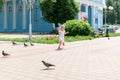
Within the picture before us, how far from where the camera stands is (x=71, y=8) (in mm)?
46531

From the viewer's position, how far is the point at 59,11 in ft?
152

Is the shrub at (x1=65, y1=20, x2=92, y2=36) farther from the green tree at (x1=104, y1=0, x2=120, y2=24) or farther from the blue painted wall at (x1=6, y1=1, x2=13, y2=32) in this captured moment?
the green tree at (x1=104, y1=0, x2=120, y2=24)

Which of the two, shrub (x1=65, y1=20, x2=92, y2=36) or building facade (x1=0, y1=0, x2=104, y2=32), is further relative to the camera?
building facade (x1=0, y1=0, x2=104, y2=32)

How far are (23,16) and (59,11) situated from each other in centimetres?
1175

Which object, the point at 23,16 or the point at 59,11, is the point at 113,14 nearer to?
the point at 23,16

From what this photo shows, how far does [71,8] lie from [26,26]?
496 inches

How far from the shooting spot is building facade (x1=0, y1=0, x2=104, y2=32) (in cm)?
5441

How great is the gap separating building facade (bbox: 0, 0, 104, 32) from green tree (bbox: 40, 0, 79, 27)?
6414 mm

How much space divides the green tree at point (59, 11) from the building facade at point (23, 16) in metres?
6.41

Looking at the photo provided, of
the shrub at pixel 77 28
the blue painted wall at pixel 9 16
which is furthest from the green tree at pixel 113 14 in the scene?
the shrub at pixel 77 28

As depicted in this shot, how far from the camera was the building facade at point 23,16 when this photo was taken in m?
54.4

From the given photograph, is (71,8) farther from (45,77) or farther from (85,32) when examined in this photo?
(45,77)

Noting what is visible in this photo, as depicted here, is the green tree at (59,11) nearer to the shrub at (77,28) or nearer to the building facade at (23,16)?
the building facade at (23,16)

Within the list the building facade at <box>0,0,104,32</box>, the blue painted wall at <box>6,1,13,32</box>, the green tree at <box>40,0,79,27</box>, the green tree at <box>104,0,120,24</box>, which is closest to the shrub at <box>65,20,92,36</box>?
the green tree at <box>40,0,79,27</box>
